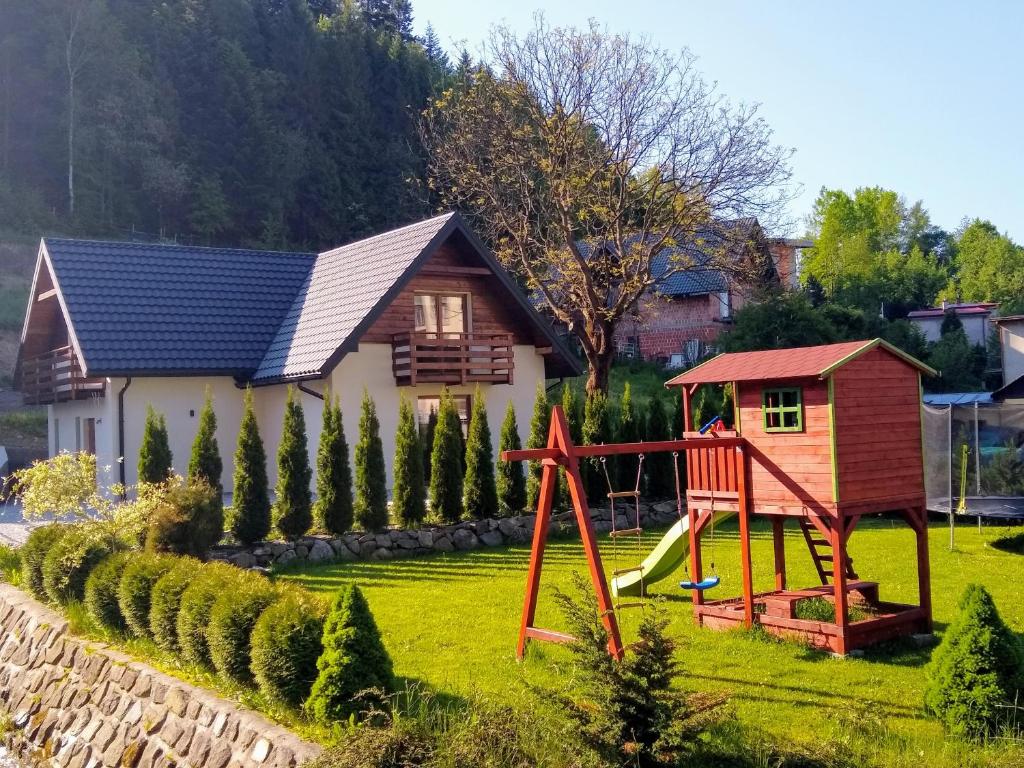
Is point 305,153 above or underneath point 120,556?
above

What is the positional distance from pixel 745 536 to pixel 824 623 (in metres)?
1.03

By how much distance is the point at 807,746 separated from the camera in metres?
5.47

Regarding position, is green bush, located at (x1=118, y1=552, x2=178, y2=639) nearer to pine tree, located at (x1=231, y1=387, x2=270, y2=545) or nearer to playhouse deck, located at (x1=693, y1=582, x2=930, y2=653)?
pine tree, located at (x1=231, y1=387, x2=270, y2=545)

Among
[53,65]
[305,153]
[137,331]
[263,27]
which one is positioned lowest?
[137,331]

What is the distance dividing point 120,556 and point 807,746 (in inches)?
295

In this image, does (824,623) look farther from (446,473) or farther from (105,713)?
(446,473)

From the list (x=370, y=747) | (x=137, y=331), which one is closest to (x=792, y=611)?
(x=370, y=747)

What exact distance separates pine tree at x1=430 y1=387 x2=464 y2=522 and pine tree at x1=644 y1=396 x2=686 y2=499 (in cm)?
406

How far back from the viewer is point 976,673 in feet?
19.9

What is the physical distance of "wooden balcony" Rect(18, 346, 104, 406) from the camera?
2020cm

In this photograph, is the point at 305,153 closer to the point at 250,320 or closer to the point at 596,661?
the point at 250,320

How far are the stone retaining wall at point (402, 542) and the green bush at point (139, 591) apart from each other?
3816mm

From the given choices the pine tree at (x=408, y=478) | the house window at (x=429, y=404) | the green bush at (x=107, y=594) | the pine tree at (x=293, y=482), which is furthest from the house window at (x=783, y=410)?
the house window at (x=429, y=404)

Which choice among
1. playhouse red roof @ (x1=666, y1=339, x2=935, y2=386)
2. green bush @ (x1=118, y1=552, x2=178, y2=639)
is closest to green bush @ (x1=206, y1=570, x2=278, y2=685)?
green bush @ (x1=118, y1=552, x2=178, y2=639)
